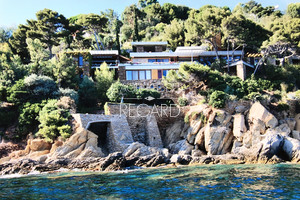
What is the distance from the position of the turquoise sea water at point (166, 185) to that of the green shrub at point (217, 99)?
38.6 feet

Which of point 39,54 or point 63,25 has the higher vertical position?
point 63,25

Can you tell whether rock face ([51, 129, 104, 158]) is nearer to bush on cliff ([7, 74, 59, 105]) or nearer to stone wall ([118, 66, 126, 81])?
bush on cliff ([7, 74, 59, 105])

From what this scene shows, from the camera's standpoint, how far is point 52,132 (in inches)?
1088

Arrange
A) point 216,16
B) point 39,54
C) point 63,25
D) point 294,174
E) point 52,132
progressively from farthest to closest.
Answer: point 63,25 < point 216,16 < point 39,54 < point 52,132 < point 294,174

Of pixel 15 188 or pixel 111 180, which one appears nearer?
pixel 15 188

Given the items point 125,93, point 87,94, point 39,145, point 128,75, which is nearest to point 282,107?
point 125,93

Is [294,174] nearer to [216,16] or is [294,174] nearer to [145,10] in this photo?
[216,16]

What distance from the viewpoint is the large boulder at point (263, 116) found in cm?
3057

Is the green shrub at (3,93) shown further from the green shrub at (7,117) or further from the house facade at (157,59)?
the house facade at (157,59)

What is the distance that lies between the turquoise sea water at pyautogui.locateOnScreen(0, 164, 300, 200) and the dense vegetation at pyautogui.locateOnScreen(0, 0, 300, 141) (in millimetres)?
9568

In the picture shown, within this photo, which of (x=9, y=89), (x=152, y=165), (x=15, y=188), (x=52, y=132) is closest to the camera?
(x=15, y=188)

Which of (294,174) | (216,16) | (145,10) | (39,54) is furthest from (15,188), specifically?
(145,10)

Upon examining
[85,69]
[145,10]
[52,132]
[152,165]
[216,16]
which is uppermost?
[145,10]

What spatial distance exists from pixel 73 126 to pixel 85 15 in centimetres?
2659
